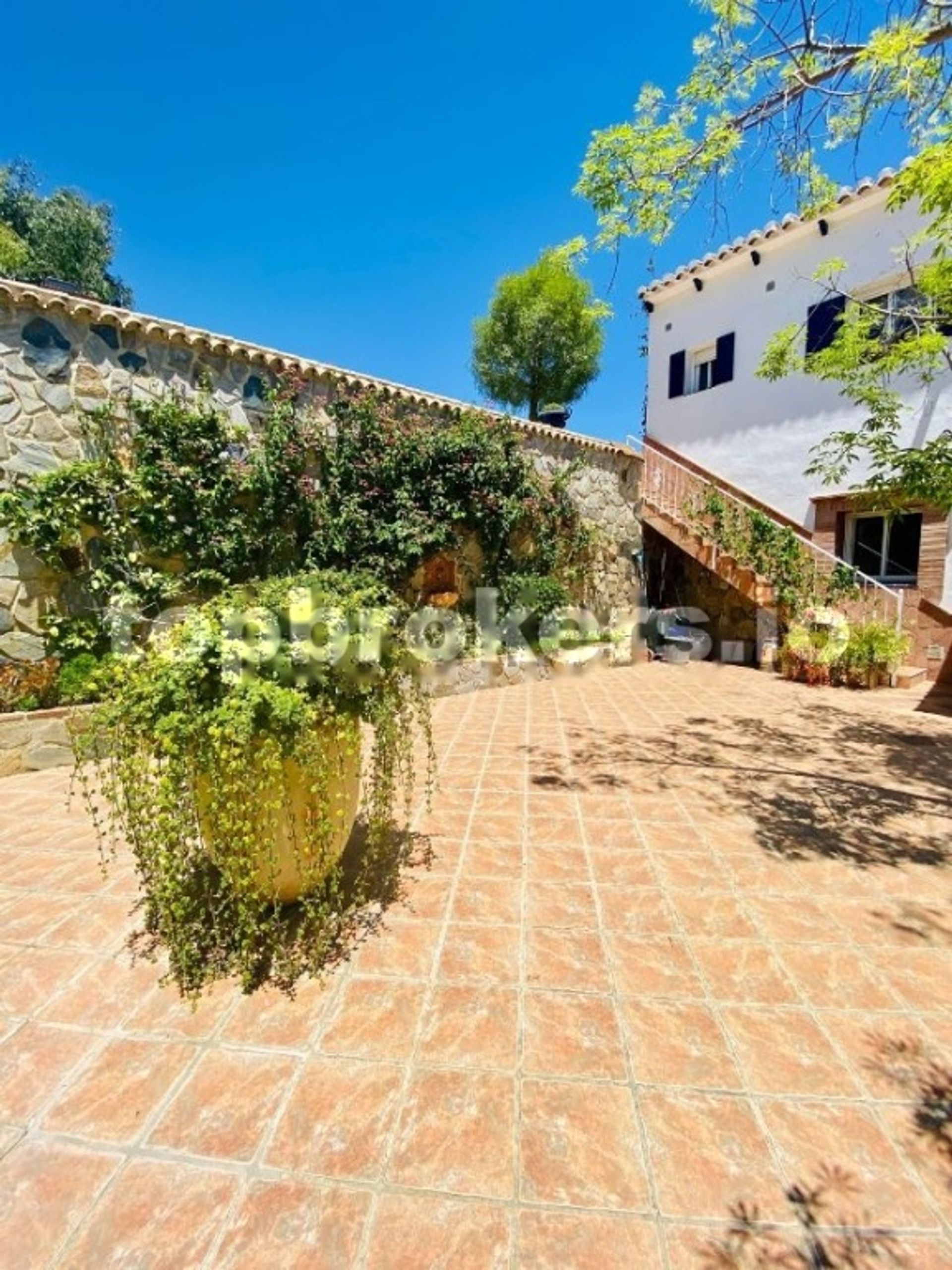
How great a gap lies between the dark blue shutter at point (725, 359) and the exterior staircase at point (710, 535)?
1.64 meters

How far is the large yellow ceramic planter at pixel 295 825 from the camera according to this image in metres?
2.04

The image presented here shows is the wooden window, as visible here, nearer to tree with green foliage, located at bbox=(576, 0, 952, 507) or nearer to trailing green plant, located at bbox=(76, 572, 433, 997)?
tree with green foliage, located at bbox=(576, 0, 952, 507)

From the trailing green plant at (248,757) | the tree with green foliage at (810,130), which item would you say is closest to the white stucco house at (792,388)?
the tree with green foliage at (810,130)

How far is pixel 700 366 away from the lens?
37.1 feet

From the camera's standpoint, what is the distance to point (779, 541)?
870 cm

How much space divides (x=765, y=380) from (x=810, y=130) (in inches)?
253

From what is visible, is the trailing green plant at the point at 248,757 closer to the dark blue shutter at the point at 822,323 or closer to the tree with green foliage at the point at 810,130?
the tree with green foliage at the point at 810,130

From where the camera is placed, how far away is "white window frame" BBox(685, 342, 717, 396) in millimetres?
10961

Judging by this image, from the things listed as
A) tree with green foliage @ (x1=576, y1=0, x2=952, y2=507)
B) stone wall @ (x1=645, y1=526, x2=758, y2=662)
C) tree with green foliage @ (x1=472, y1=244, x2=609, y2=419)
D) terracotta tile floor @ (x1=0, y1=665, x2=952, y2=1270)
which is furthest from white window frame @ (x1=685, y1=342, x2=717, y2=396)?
terracotta tile floor @ (x1=0, y1=665, x2=952, y2=1270)

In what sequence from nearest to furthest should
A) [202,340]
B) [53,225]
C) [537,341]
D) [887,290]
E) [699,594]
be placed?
[202,340], [887,290], [699,594], [53,225], [537,341]

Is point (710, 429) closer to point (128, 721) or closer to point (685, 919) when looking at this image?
point (685, 919)

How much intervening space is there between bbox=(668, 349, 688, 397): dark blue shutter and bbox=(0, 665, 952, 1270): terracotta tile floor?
416 inches

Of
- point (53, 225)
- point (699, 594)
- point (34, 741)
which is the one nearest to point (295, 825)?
point (34, 741)

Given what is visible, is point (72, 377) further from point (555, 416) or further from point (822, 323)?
point (822, 323)
